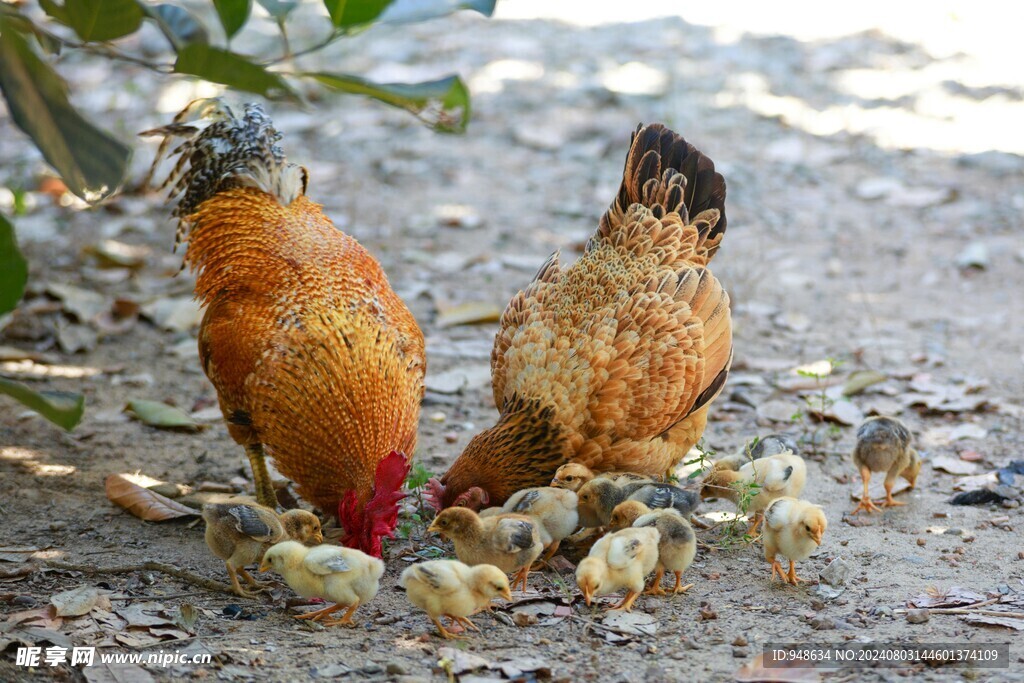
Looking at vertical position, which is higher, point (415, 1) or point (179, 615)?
point (415, 1)

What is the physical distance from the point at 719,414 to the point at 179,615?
3301 millimetres

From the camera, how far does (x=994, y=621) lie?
11.6ft

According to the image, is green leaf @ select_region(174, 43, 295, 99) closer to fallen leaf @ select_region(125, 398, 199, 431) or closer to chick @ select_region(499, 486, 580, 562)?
chick @ select_region(499, 486, 580, 562)

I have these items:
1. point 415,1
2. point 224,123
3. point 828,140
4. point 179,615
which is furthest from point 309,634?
point 828,140

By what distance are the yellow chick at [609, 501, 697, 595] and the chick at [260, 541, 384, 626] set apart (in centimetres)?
103

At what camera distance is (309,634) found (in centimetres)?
361

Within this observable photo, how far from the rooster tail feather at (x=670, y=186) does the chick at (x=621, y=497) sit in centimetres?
137

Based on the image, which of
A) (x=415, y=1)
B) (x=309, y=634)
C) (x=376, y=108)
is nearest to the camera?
(x=415, y=1)

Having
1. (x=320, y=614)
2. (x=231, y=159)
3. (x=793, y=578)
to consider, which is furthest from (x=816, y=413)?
(x=231, y=159)

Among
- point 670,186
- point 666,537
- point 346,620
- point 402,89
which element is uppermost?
point 402,89

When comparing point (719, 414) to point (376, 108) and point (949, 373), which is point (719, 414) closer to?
point (949, 373)

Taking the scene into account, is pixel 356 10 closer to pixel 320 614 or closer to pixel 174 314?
pixel 320 614

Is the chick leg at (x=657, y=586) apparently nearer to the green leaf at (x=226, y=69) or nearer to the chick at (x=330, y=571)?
the chick at (x=330, y=571)

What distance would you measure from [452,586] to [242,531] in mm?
889
